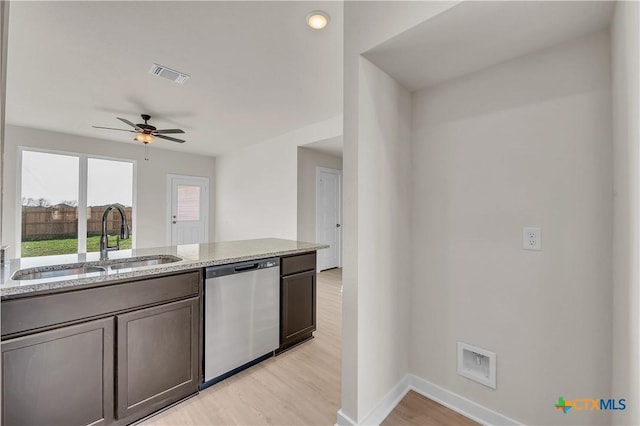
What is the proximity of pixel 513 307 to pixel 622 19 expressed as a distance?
4.49ft

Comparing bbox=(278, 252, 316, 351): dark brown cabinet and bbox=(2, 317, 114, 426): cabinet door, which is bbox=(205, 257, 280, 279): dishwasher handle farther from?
bbox=(2, 317, 114, 426): cabinet door

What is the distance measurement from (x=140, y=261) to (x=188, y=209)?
512 cm

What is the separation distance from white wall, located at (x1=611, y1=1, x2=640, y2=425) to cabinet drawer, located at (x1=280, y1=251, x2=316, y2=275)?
6.43 ft

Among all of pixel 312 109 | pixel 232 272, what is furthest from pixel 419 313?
pixel 312 109

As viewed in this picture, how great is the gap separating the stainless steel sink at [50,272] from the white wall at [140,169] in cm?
440

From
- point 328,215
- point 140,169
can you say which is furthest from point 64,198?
point 328,215

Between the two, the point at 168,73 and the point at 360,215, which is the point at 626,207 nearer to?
the point at 360,215

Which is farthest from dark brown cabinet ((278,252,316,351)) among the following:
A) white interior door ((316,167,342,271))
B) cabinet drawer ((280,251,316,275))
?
white interior door ((316,167,342,271))

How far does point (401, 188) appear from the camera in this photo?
192 centimetres

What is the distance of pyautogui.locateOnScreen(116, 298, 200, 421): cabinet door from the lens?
5.15 feet

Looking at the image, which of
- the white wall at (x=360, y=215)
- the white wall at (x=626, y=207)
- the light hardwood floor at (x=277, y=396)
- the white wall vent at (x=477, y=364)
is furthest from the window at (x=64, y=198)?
the white wall at (x=626, y=207)

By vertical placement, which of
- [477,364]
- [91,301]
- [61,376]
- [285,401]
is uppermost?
[91,301]

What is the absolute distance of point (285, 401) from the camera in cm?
184

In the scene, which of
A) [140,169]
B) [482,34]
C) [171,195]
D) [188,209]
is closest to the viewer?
[482,34]
